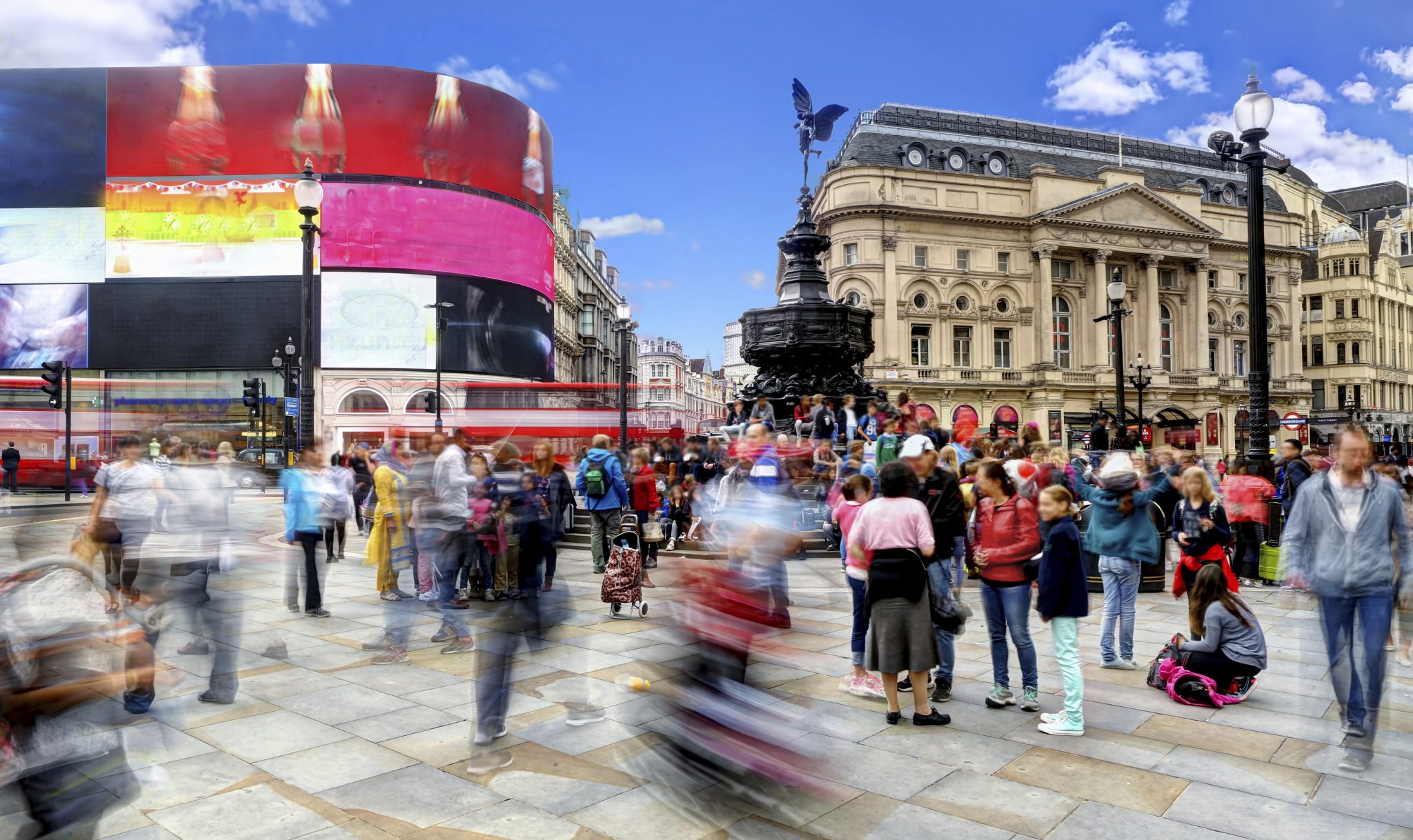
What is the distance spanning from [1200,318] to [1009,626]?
67.9 m

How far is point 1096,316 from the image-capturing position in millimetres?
61500

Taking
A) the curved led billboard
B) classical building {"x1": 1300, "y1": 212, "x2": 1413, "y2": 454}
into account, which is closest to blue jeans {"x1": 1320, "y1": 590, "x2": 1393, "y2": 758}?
the curved led billboard

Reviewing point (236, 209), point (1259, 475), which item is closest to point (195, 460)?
point (1259, 475)

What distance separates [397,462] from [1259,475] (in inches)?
444

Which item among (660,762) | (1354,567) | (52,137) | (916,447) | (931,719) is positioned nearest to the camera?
(660,762)

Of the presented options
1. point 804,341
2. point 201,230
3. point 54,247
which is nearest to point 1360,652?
point 804,341

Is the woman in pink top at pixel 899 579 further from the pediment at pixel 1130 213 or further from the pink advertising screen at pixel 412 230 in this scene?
the pediment at pixel 1130 213

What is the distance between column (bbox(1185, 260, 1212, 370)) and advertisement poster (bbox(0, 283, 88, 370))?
75.7 meters

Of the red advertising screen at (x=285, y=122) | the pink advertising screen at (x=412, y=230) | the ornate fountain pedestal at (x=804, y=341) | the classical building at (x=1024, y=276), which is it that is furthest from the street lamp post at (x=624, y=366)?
the red advertising screen at (x=285, y=122)

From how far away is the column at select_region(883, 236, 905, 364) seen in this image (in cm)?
5750

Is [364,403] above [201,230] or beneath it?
beneath

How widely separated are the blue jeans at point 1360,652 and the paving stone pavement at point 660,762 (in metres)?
0.27

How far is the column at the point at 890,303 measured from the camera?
5750cm

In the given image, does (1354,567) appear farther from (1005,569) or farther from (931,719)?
(931,719)
